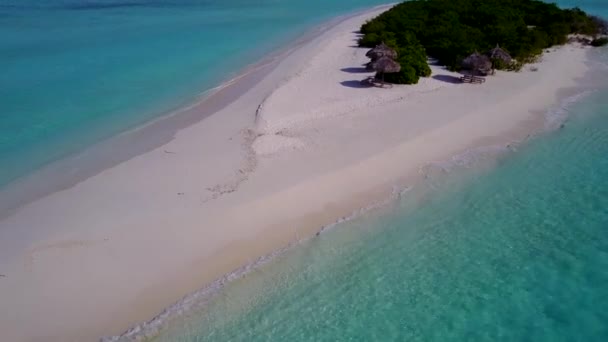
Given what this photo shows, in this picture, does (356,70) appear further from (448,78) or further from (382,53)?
(448,78)

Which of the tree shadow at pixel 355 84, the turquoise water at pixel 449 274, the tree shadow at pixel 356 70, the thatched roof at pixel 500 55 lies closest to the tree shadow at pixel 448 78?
the thatched roof at pixel 500 55

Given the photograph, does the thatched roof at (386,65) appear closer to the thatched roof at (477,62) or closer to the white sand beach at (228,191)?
the white sand beach at (228,191)

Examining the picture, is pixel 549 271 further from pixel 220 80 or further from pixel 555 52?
pixel 555 52

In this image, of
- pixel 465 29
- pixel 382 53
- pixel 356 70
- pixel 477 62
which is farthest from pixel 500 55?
pixel 356 70

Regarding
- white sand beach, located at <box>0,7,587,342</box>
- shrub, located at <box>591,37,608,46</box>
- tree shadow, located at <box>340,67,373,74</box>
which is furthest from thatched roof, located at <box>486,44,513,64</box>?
shrub, located at <box>591,37,608,46</box>

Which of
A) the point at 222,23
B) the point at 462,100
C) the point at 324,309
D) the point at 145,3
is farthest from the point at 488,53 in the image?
the point at 145,3

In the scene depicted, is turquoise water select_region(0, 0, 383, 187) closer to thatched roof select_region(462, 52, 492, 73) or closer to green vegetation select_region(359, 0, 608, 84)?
green vegetation select_region(359, 0, 608, 84)

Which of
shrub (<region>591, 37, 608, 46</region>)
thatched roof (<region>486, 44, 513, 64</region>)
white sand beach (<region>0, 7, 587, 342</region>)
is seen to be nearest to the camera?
white sand beach (<region>0, 7, 587, 342</region>)
